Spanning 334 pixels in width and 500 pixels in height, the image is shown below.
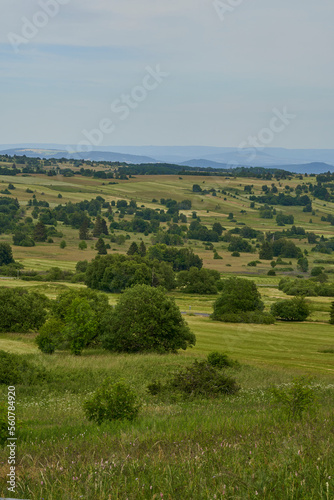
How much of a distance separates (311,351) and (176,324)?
15.6m

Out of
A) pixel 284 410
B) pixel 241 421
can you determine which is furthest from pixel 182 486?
pixel 284 410

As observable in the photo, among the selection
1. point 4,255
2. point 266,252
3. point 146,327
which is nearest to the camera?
point 146,327

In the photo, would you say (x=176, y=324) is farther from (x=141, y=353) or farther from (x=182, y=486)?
(x=182, y=486)

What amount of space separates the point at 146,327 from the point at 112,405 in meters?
28.9

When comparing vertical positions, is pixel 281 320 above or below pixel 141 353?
below

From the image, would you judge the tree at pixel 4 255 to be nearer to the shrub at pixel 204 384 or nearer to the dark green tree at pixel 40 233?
the dark green tree at pixel 40 233

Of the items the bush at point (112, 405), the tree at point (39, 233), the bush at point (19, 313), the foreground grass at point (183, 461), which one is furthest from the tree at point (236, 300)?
the tree at point (39, 233)

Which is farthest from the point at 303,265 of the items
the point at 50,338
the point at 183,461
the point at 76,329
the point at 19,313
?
the point at 183,461

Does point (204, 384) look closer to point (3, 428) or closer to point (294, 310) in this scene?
point (3, 428)

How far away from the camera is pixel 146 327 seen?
43.2 metres

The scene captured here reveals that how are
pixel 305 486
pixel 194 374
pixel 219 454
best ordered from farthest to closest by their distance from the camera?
pixel 194 374 < pixel 219 454 < pixel 305 486

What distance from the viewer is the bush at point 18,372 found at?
27.4 meters

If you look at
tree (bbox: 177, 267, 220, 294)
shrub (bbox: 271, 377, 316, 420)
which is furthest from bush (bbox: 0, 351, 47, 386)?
tree (bbox: 177, 267, 220, 294)

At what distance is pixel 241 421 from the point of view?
456 inches
